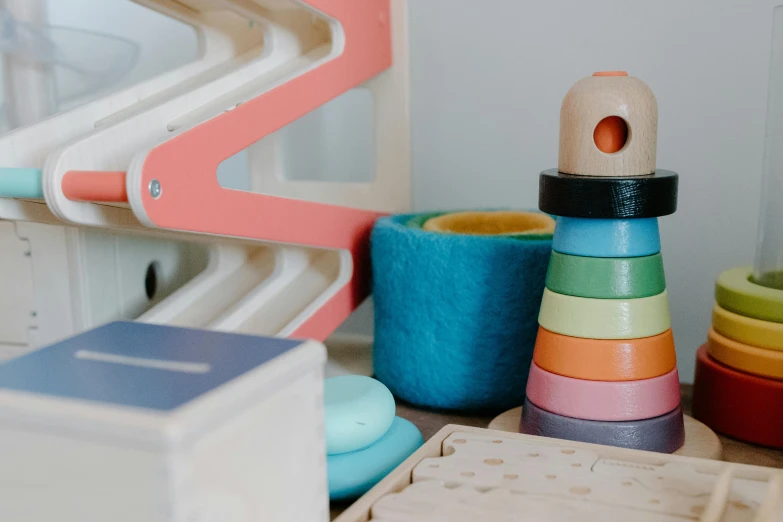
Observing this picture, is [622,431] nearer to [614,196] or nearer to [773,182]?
[614,196]

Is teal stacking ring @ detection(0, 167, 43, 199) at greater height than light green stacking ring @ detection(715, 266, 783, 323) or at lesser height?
greater

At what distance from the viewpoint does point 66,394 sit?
369mm

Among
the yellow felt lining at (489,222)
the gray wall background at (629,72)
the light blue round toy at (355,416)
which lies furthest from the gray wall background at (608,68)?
the light blue round toy at (355,416)

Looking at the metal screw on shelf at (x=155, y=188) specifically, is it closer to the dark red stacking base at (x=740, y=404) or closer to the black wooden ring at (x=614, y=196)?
the black wooden ring at (x=614, y=196)

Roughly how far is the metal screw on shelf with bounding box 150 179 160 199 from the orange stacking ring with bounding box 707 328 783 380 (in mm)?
493

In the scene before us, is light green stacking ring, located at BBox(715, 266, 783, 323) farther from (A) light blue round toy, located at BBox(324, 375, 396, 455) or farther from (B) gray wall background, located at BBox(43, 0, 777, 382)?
(A) light blue round toy, located at BBox(324, 375, 396, 455)

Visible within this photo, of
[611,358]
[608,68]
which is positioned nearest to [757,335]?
[611,358]

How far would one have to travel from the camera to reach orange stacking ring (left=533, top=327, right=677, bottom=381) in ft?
1.91

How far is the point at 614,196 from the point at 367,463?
27 cm

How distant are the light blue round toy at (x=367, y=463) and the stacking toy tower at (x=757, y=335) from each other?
27cm

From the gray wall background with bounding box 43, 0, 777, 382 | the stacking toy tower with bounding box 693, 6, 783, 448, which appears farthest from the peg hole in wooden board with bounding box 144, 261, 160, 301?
the stacking toy tower with bounding box 693, 6, 783, 448

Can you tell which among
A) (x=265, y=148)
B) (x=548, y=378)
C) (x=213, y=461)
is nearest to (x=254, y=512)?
(x=213, y=461)

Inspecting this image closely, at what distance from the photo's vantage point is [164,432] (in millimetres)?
328

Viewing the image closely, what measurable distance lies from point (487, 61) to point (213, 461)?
0.68 metres
